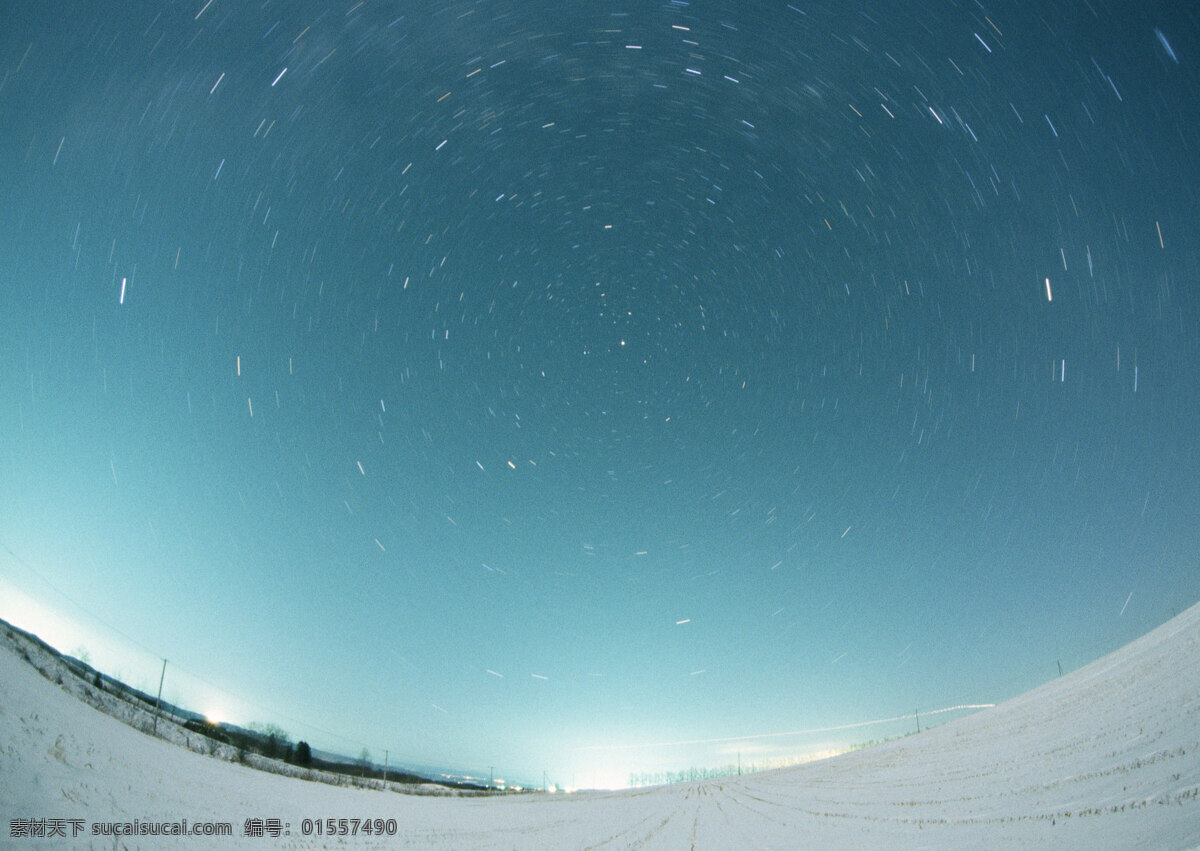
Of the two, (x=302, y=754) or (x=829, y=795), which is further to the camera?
(x=302, y=754)

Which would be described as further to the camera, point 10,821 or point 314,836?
point 314,836

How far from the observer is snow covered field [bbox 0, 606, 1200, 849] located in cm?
1097

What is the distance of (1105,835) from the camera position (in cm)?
913

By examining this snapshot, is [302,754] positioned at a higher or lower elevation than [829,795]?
lower

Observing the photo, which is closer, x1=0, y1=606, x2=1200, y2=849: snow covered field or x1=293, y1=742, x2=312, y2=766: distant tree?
x1=0, y1=606, x2=1200, y2=849: snow covered field

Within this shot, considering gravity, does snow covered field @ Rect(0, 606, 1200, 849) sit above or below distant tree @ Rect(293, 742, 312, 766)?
above

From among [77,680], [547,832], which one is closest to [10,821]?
[547,832]

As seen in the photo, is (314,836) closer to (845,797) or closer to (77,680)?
(845,797)

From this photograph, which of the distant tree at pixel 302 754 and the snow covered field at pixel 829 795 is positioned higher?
the snow covered field at pixel 829 795

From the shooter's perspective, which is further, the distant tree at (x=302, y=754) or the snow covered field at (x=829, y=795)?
the distant tree at (x=302, y=754)

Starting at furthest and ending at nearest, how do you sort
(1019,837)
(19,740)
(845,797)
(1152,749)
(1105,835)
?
(845,797) → (1152,749) → (19,740) → (1019,837) → (1105,835)

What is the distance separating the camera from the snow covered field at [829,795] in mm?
10969

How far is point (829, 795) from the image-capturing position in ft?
91.2

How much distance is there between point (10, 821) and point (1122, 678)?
48.6 meters
